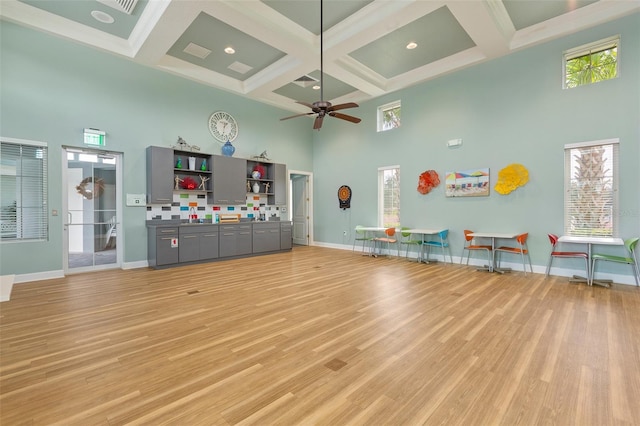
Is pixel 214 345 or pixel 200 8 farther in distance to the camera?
pixel 200 8

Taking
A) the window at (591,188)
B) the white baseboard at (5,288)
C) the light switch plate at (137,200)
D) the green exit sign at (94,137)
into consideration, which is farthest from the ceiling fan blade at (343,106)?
the green exit sign at (94,137)

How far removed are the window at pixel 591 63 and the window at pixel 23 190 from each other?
9.58 m

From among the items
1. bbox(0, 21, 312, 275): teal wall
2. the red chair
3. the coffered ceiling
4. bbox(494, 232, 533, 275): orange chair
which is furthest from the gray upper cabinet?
the red chair

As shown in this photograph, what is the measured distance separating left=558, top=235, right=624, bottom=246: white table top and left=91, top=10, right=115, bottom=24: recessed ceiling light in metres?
8.69

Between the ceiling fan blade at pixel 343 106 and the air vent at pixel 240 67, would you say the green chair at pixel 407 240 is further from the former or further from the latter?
the air vent at pixel 240 67

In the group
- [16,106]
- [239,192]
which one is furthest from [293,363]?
[16,106]

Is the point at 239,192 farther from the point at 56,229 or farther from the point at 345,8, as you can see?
the point at 345,8

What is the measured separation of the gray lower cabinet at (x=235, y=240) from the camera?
6829mm

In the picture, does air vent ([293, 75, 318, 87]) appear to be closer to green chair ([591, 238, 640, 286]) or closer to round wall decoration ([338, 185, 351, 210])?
round wall decoration ([338, 185, 351, 210])

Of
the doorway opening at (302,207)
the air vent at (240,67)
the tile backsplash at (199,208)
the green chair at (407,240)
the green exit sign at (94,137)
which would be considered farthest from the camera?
the doorway opening at (302,207)

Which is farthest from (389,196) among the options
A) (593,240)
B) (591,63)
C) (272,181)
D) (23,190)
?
(23,190)

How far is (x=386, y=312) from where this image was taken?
333 cm

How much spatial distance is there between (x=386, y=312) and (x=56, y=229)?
591cm

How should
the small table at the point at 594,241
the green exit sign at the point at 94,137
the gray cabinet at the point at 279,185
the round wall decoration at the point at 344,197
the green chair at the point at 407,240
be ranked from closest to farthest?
1. the small table at the point at 594,241
2. the green exit sign at the point at 94,137
3. the green chair at the point at 407,240
4. the gray cabinet at the point at 279,185
5. the round wall decoration at the point at 344,197
